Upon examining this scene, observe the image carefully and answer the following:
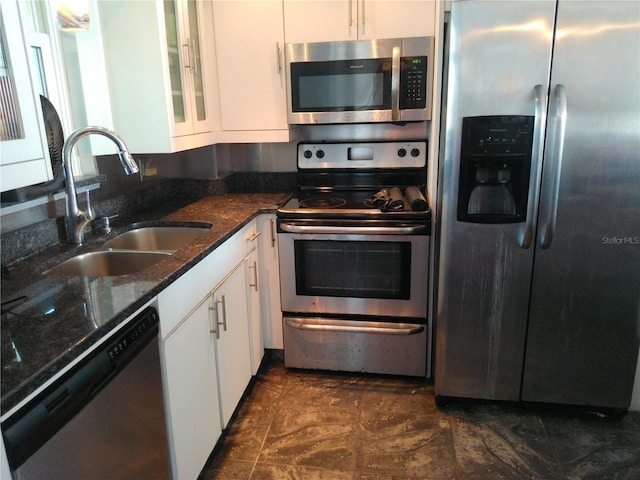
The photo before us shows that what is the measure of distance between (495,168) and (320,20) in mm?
1146

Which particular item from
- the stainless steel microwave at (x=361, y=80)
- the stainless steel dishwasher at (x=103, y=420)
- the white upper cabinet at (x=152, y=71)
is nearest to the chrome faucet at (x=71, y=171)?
the white upper cabinet at (x=152, y=71)

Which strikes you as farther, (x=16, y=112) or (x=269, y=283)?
(x=269, y=283)

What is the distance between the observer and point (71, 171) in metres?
1.64

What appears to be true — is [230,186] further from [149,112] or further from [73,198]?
[73,198]

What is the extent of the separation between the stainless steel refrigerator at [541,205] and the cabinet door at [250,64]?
962 mm

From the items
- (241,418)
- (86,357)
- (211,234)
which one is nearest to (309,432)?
(241,418)

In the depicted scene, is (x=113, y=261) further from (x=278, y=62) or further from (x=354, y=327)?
(x=278, y=62)

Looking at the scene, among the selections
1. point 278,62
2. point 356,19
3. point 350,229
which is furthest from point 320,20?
point 350,229

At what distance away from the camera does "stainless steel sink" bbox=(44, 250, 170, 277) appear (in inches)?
69.1

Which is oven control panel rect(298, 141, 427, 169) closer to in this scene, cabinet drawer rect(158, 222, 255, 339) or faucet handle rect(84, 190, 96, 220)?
cabinet drawer rect(158, 222, 255, 339)

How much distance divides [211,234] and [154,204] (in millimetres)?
820

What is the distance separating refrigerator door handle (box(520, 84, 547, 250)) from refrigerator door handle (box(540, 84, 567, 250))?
39 millimetres

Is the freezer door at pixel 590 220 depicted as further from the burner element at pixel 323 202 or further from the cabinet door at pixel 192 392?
the cabinet door at pixel 192 392

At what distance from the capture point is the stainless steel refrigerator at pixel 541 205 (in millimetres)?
1755
